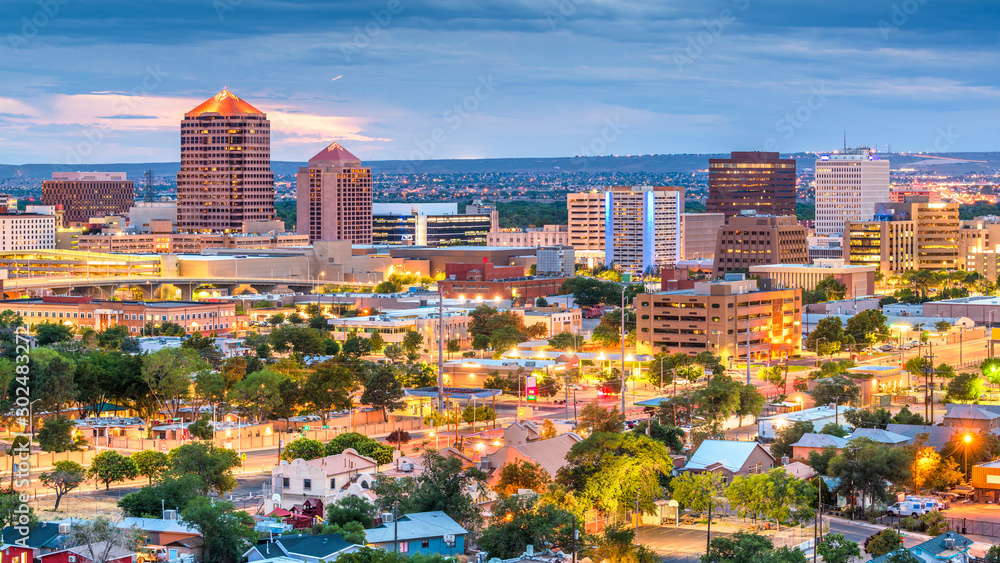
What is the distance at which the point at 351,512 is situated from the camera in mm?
41906

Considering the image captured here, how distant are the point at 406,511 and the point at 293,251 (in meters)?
131

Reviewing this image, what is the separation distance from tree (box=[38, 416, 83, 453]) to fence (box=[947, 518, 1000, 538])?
107ft

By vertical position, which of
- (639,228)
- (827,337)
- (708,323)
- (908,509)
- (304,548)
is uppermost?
(639,228)

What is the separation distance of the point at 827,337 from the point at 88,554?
234 feet

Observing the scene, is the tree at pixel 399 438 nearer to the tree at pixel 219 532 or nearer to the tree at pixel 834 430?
the tree at pixel 834 430

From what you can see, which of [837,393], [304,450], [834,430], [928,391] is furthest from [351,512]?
[928,391]

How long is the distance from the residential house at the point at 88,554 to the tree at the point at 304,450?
1592cm

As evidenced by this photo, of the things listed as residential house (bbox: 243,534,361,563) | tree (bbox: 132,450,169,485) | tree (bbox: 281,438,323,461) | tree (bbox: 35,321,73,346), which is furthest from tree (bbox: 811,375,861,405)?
tree (bbox: 35,321,73,346)

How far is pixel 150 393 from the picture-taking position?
2638 inches

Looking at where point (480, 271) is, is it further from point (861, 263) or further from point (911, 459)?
point (911, 459)

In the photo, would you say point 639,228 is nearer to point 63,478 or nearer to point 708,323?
point 708,323

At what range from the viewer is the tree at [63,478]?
158 ft

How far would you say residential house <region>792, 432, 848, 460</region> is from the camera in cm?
5375

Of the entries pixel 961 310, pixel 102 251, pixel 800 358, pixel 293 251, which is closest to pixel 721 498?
pixel 800 358
